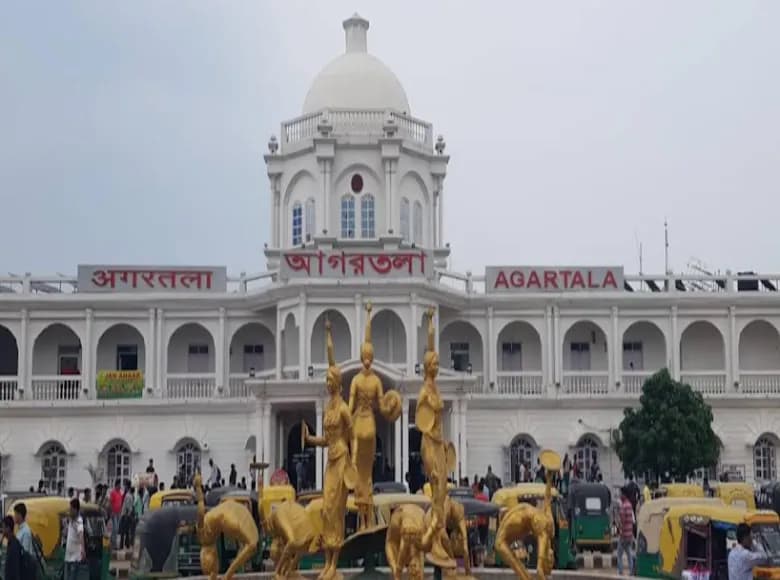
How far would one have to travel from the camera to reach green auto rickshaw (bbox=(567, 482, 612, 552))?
1002 inches

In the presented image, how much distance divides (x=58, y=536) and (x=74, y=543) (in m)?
1.62

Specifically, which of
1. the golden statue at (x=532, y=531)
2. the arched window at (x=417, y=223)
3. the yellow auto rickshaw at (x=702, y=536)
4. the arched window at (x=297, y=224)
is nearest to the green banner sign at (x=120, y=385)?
the arched window at (x=297, y=224)

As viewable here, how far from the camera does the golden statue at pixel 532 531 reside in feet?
46.6

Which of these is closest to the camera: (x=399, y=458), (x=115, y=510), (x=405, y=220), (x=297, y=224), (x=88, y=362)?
(x=115, y=510)

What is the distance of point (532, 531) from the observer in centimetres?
1445

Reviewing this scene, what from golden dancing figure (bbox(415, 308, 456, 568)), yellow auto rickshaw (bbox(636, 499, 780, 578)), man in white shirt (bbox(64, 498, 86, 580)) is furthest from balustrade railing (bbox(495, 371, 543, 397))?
golden dancing figure (bbox(415, 308, 456, 568))

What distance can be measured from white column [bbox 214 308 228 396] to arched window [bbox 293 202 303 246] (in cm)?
472

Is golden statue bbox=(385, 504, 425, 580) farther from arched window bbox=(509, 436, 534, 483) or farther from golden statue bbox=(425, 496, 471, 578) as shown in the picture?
arched window bbox=(509, 436, 534, 483)

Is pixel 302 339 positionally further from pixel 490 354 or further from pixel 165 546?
pixel 165 546

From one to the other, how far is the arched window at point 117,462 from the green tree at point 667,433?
15.3m

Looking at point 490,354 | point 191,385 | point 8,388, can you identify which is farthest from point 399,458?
point 8,388

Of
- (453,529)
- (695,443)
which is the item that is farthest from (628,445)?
(453,529)

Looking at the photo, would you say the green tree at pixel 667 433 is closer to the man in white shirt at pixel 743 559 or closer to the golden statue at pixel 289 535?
the man in white shirt at pixel 743 559

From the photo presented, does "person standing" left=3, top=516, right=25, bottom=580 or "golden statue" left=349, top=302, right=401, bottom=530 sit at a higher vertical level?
"golden statue" left=349, top=302, right=401, bottom=530
